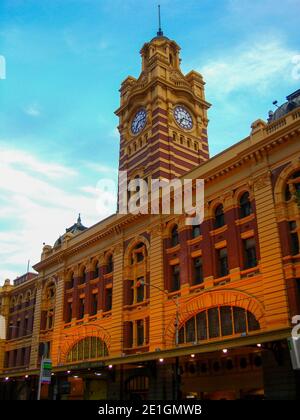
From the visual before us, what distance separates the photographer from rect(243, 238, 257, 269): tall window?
3016 centimetres

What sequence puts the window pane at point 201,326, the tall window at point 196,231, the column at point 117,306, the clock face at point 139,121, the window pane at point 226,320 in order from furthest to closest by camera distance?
the clock face at point 139,121
the column at point 117,306
the tall window at point 196,231
the window pane at point 201,326
the window pane at point 226,320

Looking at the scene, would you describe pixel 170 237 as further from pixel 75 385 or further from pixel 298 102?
pixel 75 385

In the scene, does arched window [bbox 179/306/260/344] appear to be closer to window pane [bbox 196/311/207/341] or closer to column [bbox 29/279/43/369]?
window pane [bbox 196/311/207/341]

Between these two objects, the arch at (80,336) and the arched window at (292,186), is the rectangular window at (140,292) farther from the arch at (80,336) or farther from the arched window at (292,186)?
the arched window at (292,186)

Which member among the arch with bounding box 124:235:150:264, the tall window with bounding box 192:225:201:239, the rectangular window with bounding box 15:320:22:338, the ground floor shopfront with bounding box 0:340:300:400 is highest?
the arch with bounding box 124:235:150:264

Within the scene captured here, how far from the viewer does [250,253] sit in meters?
30.6

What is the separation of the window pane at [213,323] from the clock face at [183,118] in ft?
81.7

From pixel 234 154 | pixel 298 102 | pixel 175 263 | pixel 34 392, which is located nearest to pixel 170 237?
pixel 175 263

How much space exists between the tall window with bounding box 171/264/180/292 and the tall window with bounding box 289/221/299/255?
35.9ft

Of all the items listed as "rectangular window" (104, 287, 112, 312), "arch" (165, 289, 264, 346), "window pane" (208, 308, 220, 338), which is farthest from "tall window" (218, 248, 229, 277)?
"rectangular window" (104, 287, 112, 312)

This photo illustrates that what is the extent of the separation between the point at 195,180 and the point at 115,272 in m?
12.5

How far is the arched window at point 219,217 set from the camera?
109ft

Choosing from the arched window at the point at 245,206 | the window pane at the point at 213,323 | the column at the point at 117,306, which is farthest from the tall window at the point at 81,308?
the arched window at the point at 245,206

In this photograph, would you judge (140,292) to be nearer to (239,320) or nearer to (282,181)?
(239,320)
